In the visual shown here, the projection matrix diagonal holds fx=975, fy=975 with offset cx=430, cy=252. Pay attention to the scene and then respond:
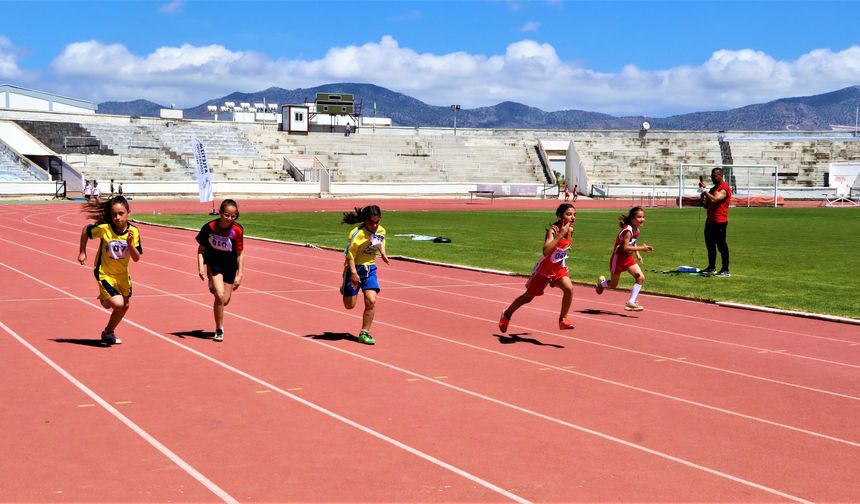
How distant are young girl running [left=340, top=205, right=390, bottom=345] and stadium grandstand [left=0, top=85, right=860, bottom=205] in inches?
1943

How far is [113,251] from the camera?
10516 mm

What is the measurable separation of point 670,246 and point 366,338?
16293 mm

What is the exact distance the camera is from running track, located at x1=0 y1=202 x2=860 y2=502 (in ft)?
20.0

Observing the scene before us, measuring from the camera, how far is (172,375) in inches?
363

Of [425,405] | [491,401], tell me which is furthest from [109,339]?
[491,401]

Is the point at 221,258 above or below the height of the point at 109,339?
above

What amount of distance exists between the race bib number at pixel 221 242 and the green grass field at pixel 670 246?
7618 mm

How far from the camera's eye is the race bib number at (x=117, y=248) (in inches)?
414

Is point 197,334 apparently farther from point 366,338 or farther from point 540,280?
point 540,280

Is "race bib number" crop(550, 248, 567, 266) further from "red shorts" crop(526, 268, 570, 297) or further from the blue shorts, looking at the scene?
the blue shorts

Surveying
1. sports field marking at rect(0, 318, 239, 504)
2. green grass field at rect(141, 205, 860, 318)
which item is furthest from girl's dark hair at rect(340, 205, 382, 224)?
green grass field at rect(141, 205, 860, 318)

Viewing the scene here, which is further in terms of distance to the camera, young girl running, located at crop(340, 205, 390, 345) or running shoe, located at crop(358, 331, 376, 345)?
young girl running, located at crop(340, 205, 390, 345)

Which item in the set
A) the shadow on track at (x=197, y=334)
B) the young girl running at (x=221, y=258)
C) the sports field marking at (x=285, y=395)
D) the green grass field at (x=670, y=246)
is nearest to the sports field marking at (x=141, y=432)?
the sports field marking at (x=285, y=395)

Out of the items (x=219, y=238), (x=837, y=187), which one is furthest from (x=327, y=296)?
→ (x=837, y=187)
